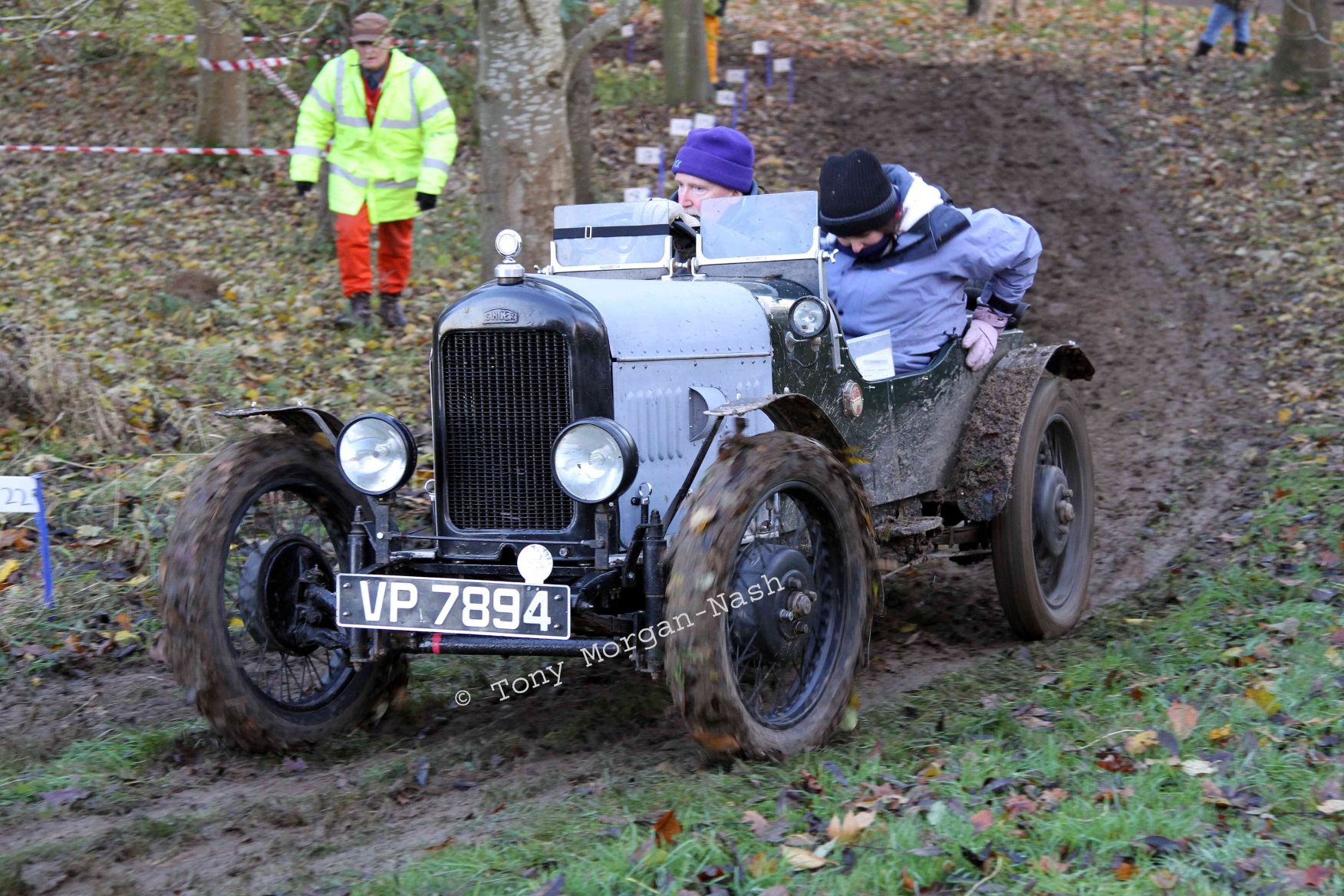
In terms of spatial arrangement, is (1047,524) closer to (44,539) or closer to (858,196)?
(858,196)

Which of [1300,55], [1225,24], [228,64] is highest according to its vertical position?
[1225,24]

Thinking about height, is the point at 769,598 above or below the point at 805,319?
below

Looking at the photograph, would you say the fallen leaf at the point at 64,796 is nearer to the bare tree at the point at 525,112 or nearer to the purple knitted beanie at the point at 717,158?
the purple knitted beanie at the point at 717,158

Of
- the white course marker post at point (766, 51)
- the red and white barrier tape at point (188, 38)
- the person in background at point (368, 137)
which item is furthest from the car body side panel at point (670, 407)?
the white course marker post at point (766, 51)

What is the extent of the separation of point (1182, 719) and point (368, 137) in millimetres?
7526

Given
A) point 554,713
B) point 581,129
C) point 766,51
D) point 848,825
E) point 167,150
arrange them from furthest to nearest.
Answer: point 766,51 → point 167,150 → point 581,129 → point 554,713 → point 848,825

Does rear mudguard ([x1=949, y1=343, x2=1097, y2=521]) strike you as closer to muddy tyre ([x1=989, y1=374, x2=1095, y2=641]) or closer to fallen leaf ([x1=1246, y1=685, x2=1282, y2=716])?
muddy tyre ([x1=989, y1=374, x2=1095, y2=641])

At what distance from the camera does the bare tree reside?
26.1ft

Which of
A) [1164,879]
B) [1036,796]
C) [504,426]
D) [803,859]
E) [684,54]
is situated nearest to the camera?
[1164,879]

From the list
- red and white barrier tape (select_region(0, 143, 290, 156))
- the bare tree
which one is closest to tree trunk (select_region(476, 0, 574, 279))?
the bare tree

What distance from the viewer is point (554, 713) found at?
5074 millimetres

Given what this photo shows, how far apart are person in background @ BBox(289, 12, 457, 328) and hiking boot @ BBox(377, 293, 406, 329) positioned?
0.75 ft

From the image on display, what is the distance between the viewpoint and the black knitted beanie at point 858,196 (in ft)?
18.4

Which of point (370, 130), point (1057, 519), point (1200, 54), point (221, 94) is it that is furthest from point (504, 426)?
point (1200, 54)
